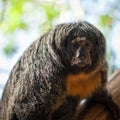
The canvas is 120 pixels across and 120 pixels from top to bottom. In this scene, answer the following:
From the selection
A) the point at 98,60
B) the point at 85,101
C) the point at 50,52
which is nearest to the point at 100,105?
the point at 85,101

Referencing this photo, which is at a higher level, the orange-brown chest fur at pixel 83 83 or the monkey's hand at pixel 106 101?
the orange-brown chest fur at pixel 83 83

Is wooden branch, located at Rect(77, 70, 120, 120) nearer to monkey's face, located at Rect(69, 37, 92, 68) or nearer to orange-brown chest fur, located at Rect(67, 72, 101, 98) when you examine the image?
orange-brown chest fur, located at Rect(67, 72, 101, 98)

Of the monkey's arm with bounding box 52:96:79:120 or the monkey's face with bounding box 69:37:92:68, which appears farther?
the monkey's arm with bounding box 52:96:79:120

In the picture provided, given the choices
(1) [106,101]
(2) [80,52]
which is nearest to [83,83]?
(1) [106,101]

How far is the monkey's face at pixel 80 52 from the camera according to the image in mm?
4883

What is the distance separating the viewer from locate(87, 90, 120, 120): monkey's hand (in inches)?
215

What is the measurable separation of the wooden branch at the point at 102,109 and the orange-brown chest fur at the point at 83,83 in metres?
0.17

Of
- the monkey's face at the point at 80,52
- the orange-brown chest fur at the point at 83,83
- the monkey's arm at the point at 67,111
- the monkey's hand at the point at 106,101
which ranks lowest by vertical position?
the monkey's hand at the point at 106,101

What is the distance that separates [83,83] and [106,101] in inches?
15.3

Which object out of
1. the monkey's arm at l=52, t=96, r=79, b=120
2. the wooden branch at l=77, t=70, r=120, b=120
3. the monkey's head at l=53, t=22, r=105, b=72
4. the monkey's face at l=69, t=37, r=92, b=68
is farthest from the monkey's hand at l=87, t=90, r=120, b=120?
the monkey's face at l=69, t=37, r=92, b=68

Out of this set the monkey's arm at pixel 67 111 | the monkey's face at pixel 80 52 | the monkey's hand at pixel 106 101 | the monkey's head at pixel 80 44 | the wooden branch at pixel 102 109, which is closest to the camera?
the monkey's face at pixel 80 52

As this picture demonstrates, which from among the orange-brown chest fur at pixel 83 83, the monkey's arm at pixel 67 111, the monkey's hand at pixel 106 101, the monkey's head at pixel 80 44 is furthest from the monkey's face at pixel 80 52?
the monkey's hand at pixel 106 101

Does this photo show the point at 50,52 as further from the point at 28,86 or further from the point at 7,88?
the point at 7,88

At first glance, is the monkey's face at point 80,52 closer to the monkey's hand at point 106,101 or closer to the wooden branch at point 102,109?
the wooden branch at point 102,109
